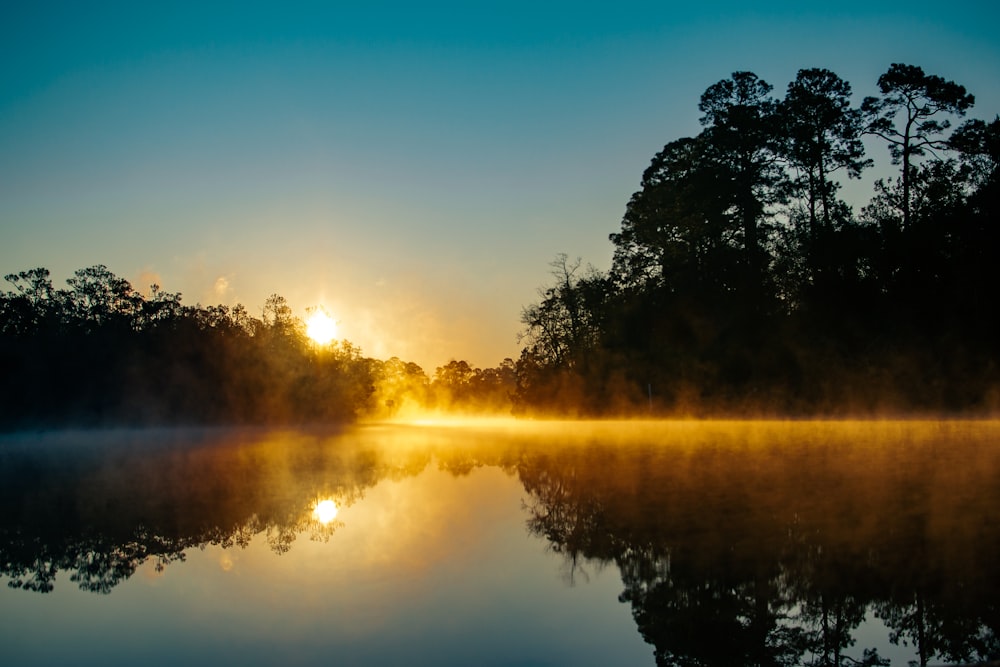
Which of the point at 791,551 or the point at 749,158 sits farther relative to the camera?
the point at 749,158

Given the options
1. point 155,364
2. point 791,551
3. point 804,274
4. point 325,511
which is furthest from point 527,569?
point 155,364

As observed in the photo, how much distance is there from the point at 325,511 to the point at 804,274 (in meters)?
34.9

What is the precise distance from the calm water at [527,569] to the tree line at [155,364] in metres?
53.0

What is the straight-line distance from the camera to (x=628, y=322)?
50375 millimetres

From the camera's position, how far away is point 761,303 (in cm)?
4428

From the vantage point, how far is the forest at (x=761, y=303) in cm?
3597

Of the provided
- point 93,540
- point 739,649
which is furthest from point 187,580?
point 739,649

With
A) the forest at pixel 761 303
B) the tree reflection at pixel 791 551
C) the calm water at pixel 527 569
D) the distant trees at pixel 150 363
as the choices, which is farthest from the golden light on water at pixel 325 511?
the distant trees at pixel 150 363

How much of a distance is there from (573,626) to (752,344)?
38790 mm

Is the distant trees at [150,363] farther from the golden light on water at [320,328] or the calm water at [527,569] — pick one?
the calm water at [527,569]

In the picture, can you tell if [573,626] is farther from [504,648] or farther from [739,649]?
[739,649]

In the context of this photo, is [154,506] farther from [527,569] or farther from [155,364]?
[155,364]

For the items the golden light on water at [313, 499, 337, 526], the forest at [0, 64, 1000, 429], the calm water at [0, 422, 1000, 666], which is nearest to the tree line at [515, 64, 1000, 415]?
the forest at [0, 64, 1000, 429]

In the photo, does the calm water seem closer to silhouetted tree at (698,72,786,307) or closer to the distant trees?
silhouetted tree at (698,72,786,307)
